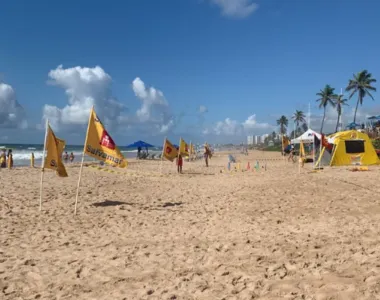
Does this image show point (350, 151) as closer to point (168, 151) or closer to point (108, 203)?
point (168, 151)

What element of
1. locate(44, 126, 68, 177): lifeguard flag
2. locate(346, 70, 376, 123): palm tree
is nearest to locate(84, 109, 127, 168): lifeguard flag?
locate(44, 126, 68, 177): lifeguard flag

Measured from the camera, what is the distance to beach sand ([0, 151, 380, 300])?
4250 mm

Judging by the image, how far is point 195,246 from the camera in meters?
6.12

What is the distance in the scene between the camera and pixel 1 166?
25.0m

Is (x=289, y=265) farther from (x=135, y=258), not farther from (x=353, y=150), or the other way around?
(x=353, y=150)

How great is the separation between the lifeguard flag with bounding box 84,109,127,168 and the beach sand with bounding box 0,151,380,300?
63.3 inches

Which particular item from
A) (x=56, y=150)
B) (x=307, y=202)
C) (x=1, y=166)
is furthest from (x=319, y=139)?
(x=1, y=166)

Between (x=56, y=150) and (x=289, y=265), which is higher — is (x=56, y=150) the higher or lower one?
the higher one

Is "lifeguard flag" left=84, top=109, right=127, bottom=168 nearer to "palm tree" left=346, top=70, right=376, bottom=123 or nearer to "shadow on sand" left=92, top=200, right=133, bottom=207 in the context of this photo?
"shadow on sand" left=92, top=200, right=133, bottom=207

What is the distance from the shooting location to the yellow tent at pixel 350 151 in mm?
20922

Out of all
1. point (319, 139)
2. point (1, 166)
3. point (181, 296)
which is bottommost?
point (181, 296)

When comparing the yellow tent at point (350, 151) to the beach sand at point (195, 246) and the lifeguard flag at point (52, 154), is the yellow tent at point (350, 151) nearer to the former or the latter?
the beach sand at point (195, 246)

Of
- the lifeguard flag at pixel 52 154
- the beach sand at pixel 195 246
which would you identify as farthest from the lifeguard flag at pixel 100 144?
the beach sand at pixel 195 246

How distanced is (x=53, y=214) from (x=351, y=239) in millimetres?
7706
